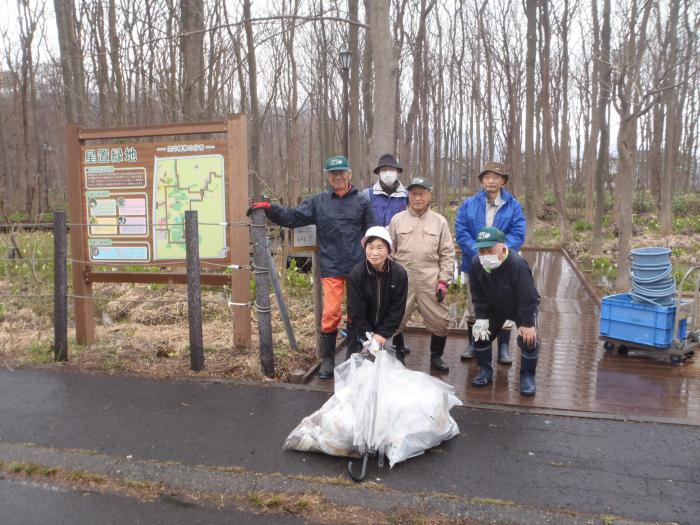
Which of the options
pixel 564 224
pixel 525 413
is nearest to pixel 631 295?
pixel 525 413

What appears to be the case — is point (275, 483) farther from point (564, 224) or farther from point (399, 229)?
point (564, 224)

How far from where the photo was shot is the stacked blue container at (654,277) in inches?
221

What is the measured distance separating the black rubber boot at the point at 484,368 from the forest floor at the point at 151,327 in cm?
162

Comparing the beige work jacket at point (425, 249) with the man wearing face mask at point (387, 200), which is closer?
the beige work jacket at point (425, 249)

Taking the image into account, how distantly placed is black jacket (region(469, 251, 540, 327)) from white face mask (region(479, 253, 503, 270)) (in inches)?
4.3

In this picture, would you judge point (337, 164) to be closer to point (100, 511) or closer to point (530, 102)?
point (100, 511)

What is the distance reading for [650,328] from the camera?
556 cm

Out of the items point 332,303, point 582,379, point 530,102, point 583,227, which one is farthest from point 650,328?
point 583,227

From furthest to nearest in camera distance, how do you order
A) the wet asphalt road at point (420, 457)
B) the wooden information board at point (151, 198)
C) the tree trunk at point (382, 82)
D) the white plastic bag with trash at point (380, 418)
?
the tree trunk at point (382, 82), the wooden information board at point (151, 198), the white plastic bag with trash at point (380, 418), the wet asphalt road at point (420, 457)

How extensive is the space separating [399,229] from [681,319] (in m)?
3.00

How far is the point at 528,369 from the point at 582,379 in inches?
30.1

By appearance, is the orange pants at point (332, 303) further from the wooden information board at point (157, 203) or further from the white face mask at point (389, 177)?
the white face mask at point (389, 177)

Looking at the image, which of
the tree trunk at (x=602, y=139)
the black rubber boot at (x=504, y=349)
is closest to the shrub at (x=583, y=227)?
the tree trunk at (x=602, y=139)

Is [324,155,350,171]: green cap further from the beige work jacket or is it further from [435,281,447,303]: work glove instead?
[435,281,447,303]: work glove
